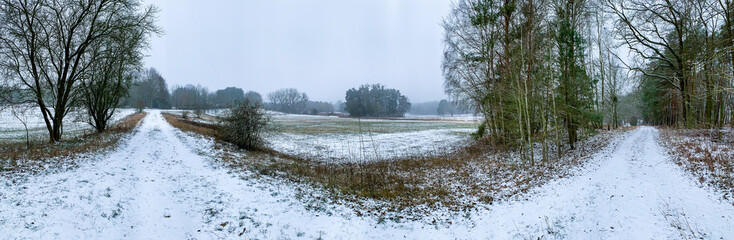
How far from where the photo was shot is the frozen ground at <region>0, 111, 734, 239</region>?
17.0ft

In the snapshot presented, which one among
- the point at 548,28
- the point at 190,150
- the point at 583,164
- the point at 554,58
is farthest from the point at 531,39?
the point at 190,150

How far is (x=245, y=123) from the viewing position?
16234 mm

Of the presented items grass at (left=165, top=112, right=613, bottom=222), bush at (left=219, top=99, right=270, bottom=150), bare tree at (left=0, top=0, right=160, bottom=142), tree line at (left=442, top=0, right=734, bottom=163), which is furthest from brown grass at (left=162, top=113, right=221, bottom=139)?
tree line at (left=442, top=0, right=734, bottom=163)

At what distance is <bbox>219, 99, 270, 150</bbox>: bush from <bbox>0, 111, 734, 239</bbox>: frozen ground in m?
7.40

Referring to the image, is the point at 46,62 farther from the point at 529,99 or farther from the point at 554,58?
the point at 554,58

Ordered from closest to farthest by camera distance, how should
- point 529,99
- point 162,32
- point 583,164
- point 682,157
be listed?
point 682,157
point 583,164
point 529,99
point 162,32

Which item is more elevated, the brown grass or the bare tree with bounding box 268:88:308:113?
the bare tree with bounding box 268:88:308:113

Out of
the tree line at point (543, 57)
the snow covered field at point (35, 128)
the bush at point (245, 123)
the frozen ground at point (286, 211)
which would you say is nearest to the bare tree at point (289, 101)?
the snow covered field at point (35, 128)

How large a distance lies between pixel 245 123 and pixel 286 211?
10.8 metres

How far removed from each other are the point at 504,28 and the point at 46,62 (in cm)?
2353

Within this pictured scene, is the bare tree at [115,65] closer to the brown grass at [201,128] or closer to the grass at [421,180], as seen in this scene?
the brown grass at [201,128]

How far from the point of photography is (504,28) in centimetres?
1510

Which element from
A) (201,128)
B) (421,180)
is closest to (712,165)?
(421,180)

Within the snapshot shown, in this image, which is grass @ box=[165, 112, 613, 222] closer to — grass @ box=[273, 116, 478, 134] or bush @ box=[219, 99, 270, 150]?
bush @ box=[219, 99, 270, 150]
